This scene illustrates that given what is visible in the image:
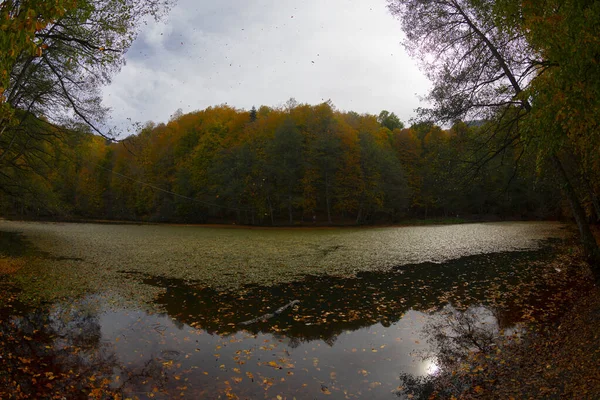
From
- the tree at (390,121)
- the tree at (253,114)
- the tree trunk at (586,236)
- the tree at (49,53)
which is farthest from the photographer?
the tree at (390,121)

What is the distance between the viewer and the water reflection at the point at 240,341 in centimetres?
495

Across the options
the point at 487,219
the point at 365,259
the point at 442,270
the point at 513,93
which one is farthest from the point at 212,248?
the point at 487,219

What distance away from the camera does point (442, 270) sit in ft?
44.0

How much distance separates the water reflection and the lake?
0.03 meters

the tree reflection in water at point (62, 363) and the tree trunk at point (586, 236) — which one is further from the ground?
the tree trunk at point (586, 236)

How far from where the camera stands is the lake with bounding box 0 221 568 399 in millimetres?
5148

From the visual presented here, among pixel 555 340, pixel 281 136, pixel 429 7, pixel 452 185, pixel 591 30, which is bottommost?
pixel 555 340

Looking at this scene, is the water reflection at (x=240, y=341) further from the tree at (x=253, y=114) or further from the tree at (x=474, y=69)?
the tree at (x=253, y=114)

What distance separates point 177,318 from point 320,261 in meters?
8.66

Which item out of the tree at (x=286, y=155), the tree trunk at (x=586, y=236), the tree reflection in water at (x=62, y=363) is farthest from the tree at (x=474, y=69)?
the tree at (x=286, y=155)

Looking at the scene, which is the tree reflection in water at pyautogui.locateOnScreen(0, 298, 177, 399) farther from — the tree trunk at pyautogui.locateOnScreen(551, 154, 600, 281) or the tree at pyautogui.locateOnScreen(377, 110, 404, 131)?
the tree at pyautogui.locateOnScreen(377, 110, 404, 131)

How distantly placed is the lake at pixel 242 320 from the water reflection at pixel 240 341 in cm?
3

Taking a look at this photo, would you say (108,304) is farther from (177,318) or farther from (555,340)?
(555,340)

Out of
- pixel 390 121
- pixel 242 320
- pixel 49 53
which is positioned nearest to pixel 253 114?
pixel 390 121
